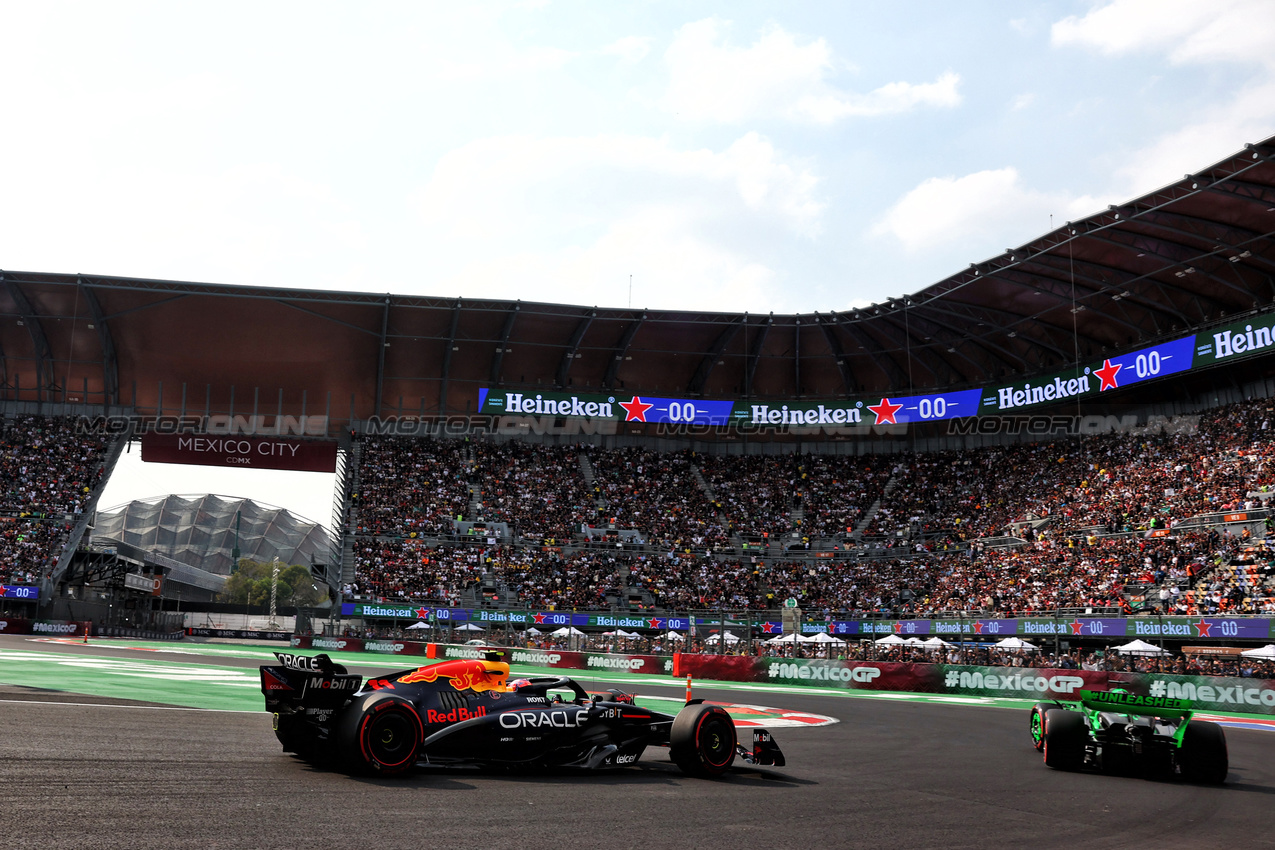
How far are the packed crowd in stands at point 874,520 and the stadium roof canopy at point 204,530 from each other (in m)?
86.3

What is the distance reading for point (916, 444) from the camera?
185ft

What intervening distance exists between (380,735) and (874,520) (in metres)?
Result: 45.7

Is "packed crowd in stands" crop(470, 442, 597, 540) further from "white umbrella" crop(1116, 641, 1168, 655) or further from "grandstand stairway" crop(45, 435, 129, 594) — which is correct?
"white umbrella" crop(1116, 641, 1168, 655)

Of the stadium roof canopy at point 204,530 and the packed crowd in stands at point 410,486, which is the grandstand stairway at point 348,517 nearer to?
the packed crowd in stands at point 410,486

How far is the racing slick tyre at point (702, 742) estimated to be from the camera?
10.4m

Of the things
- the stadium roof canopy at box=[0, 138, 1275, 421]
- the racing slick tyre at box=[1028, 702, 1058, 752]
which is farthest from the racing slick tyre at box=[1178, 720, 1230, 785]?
the stadium roof canopy at box=[0, 138, 1275, 421]

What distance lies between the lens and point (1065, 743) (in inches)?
487

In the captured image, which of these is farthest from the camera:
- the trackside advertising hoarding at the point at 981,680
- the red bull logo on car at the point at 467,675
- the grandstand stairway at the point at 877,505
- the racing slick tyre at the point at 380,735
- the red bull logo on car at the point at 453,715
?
the grandstand stairway at the point at 877,505

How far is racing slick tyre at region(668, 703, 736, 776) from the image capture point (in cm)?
1036

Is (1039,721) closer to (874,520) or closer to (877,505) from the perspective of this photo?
(874,520)

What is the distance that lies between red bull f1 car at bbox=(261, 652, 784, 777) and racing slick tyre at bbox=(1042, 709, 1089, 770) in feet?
12.8

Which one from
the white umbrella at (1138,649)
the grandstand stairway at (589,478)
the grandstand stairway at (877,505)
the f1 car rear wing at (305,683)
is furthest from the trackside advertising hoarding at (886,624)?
the f1 car rear wing at (305,683)

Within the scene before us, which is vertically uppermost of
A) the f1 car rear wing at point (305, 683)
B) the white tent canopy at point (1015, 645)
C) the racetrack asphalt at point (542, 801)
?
the f1 car rear wing at point (305, 683)

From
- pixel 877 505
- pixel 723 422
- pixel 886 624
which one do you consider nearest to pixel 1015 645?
pixel 886 624
